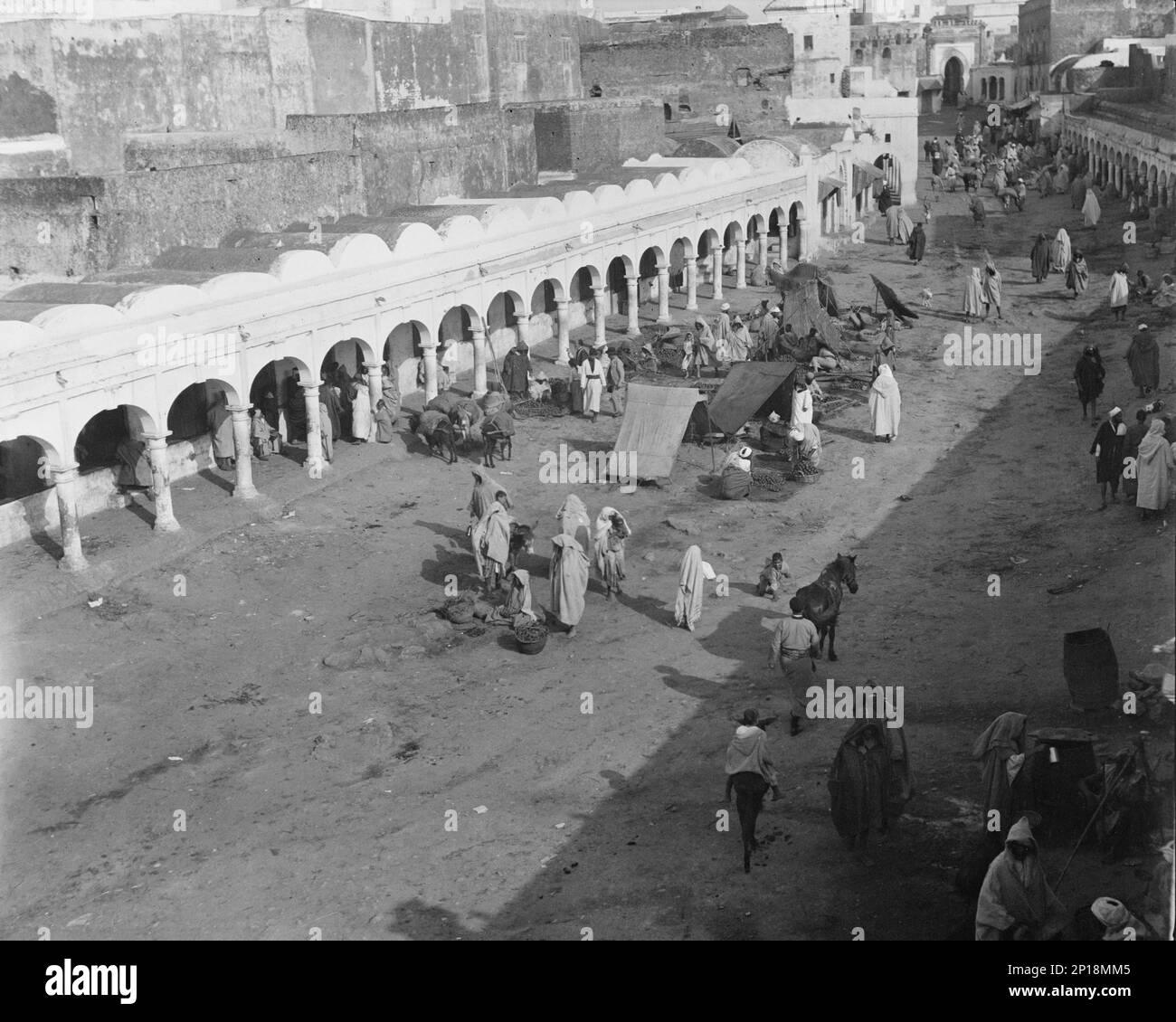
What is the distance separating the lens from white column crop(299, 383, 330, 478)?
766 inches

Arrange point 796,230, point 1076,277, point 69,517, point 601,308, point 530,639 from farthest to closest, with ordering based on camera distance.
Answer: point 796,230 → point 1076,277 → point 601,308 → point 69,517 → point 530,639

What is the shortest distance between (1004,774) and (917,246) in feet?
89.9

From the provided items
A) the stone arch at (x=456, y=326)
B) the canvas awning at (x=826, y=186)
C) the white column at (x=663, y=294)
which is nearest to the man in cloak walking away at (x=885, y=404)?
the stone arch at (x=456, y=326)

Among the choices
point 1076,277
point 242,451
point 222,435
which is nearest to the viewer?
point 242,451

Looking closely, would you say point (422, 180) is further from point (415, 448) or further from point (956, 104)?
point (956, 104)

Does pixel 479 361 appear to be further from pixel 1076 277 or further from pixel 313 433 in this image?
pixel 1076 277

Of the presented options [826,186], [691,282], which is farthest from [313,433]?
[826,186]

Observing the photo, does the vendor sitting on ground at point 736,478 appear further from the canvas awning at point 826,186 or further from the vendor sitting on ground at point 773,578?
the canvas awning at point 826,186

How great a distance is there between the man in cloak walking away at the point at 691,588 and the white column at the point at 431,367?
→ 8.59 m

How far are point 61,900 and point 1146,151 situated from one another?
3541 cm

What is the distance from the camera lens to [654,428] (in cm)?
2008

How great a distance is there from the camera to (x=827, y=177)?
39188mm

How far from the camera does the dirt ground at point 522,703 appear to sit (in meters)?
10.3
